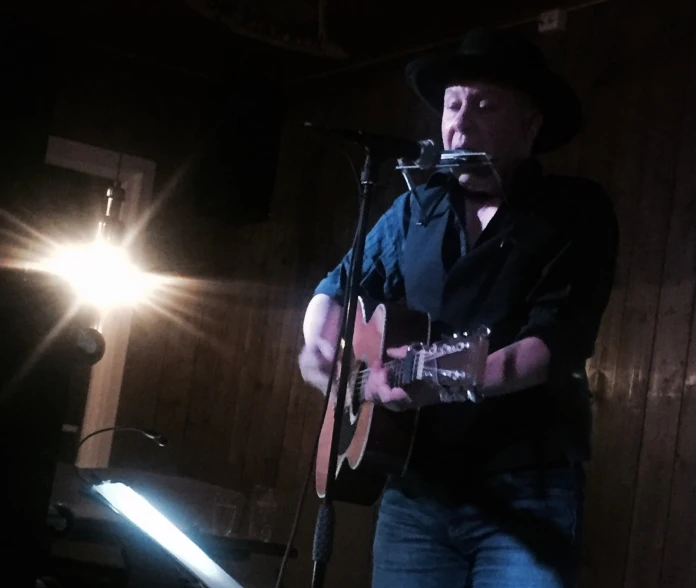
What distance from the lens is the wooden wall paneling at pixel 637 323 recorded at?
2.34 meters

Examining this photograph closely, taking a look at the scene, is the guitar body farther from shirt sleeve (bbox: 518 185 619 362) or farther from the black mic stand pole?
shirt sleeve (bbox: 518 185 619 362)

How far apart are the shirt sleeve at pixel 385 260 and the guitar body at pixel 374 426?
0.16 ft

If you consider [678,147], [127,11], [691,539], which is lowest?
[691,539]

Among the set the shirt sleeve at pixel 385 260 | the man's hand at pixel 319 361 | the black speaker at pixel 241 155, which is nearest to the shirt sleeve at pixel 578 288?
the shirt sleeve at pixel 385 260

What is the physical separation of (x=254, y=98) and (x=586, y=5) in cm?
179

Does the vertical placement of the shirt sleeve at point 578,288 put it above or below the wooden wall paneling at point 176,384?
below

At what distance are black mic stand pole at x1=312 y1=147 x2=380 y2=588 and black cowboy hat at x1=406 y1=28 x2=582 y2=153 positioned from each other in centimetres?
31

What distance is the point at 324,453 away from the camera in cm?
179

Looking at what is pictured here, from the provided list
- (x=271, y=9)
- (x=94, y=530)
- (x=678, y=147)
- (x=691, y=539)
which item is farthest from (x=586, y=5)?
(x=94, y=530)

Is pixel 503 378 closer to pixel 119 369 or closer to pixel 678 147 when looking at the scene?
pixel 678 147

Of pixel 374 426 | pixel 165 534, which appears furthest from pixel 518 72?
pixel 165 534

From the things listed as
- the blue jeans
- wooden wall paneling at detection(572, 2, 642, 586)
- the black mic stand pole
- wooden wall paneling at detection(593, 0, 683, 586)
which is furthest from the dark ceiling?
the blue jeans

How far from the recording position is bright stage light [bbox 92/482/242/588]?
137 cm

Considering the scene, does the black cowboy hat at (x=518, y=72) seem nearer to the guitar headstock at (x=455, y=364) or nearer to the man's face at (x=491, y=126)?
the man's face at (x=491, y=126)
